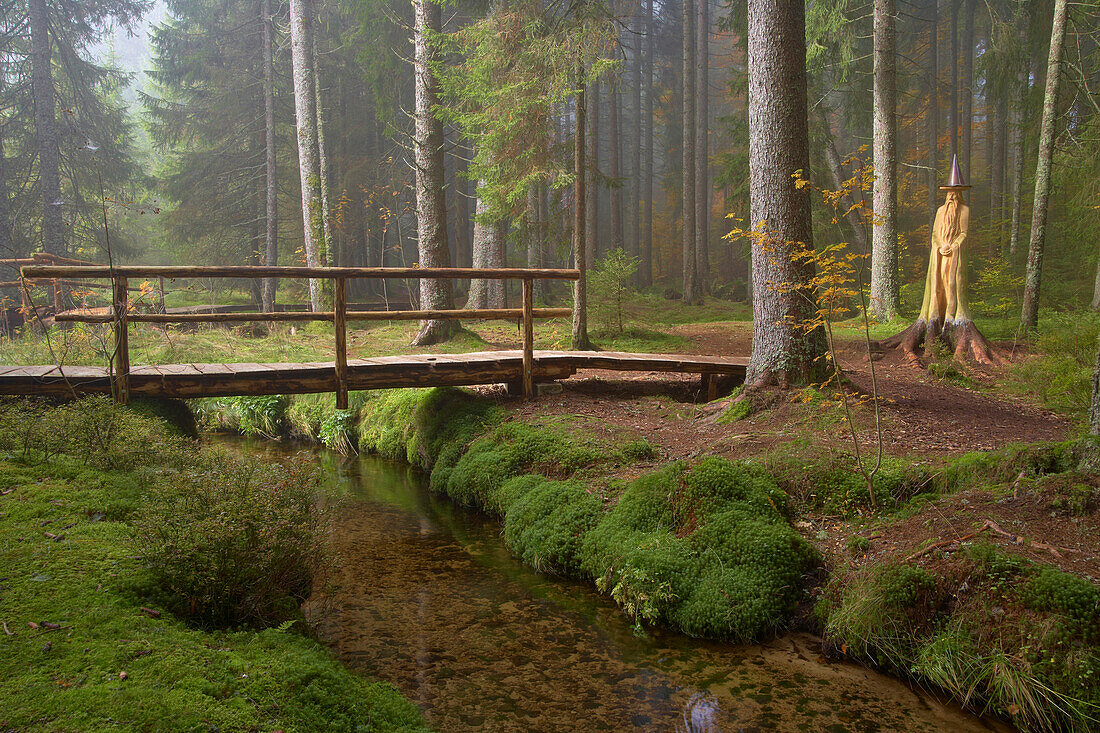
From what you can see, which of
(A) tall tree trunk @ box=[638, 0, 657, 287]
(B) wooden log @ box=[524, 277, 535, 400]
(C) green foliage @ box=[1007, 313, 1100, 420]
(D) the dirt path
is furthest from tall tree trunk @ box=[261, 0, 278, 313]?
(C) green foliage @ box=[1007, 313, 1100, 420]

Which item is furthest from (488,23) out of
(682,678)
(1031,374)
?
(682,678)

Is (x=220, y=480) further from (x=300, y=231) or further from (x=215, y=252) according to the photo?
(x=300, y=231)

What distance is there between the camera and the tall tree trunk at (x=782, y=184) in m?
7.11

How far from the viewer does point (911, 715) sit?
3.69 metres

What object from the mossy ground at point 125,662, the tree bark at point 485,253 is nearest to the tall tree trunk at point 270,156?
the tree bark at point 485,253

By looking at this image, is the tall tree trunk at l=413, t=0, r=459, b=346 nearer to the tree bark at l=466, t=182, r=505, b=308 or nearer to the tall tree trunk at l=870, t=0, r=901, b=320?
the tree bark at l=466, t=182, r=505, b=308

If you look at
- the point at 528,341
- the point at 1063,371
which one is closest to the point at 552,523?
the point at 528,341

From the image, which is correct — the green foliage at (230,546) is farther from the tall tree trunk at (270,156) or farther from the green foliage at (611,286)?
the tall tree trunk at (270,156)

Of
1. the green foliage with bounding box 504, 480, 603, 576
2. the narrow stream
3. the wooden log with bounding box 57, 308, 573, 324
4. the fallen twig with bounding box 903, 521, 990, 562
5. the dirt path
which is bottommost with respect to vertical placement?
the narrow stream

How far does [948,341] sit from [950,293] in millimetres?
704

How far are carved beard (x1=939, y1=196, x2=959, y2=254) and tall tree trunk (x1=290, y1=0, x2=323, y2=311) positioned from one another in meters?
12.2

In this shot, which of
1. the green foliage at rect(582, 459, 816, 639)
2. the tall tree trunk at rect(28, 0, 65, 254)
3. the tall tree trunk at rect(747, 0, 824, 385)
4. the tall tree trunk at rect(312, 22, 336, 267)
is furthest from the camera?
the tall tree trunk at rect(28, 0, 65, 254)

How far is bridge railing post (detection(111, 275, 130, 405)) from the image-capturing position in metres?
6.77

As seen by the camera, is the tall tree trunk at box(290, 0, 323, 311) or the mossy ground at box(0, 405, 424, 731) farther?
the tall tree trunk at box(290, 0, 323, 311)
